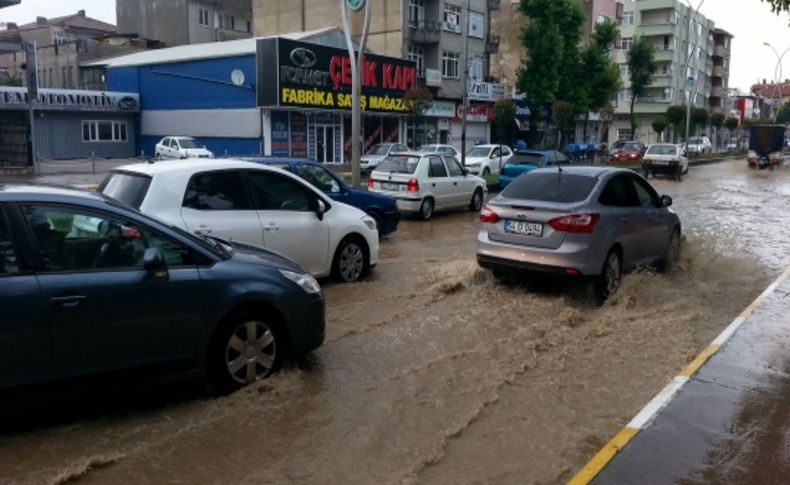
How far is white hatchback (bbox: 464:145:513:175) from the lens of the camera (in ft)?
99.4

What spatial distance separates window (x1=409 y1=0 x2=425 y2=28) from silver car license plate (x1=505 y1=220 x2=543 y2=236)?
4020cm

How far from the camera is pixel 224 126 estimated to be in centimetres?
3875

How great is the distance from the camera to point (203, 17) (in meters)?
61.1

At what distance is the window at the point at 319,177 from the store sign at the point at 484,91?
1473 inches

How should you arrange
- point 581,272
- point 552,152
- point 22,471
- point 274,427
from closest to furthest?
point 22,471 → point 274,427 → point 581,272 → point 552,152

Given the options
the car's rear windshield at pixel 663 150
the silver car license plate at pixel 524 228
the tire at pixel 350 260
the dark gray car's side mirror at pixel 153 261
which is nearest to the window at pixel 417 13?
the car's rear windshield at pixel 663 150

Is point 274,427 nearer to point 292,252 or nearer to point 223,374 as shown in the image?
point 223,374

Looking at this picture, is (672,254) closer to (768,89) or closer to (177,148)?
(177,148)

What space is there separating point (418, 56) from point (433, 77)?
295 cm

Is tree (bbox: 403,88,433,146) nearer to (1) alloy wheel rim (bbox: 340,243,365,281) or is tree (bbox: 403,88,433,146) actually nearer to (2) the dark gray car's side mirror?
(1) alloy wheel rim (bbox: 340,243,365,281)

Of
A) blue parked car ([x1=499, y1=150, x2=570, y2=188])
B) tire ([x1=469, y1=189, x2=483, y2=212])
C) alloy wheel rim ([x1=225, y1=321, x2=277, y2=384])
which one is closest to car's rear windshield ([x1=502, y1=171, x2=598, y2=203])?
alloy wheel rim ([x1=225, y1=321, x2=277, y2=384])

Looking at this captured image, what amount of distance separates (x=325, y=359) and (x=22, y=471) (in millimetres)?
2689

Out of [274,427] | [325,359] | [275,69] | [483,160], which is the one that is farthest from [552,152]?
[274,427]

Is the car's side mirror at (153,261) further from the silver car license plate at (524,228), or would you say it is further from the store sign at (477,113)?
the store sign at (477,113)
